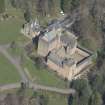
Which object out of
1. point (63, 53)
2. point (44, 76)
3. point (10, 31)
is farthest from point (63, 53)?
point (10, 31)

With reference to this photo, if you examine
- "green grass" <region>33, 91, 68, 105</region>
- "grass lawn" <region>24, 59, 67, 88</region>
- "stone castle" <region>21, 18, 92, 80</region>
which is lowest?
"green grass" <region>33, 91, 68, 105</region>

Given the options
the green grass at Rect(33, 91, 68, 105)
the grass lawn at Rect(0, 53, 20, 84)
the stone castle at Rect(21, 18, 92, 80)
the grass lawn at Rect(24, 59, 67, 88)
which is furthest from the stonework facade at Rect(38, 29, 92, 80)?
the grass lawn at Rect(0, 53, 20, 84)

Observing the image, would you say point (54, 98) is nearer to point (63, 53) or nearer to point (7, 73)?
point (7, 73)

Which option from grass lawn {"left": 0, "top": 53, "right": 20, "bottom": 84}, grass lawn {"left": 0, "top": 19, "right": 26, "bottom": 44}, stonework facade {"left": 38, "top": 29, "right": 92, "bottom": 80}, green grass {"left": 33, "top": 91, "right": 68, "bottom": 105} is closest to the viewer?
green grass {"left": 33, "top": 91, "right": 68, "bottom": 105}

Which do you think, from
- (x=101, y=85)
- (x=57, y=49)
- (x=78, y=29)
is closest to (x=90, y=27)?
(x=78, y=29)

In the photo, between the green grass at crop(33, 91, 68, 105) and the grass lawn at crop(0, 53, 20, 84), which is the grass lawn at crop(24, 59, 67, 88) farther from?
the grass lawn at crop(0, 53, 20, 84)

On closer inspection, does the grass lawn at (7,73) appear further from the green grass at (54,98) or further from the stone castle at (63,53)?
the stone castle at (63,53)

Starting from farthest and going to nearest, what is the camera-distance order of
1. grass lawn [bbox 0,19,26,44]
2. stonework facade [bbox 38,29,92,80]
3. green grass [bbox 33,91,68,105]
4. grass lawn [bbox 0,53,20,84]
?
grass lawn [bbox 0,19,26,44]
stonework facade [bbox 38,29,92,80]
grass lawn [bbox 0,53,20,84]
green grass [bbox 33,91,68,105]
